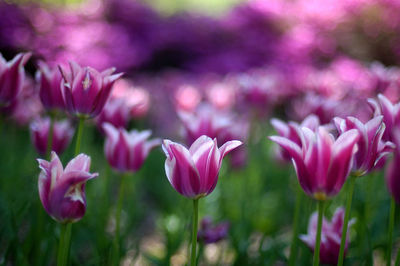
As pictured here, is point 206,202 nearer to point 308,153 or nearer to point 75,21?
point 308,153

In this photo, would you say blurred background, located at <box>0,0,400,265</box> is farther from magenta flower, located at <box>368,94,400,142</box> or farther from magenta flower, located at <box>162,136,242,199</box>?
magenta flower, located at <box>162,136,242,199</box>

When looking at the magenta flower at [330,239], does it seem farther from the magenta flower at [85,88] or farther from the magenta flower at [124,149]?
the magenta flower at [85,88]

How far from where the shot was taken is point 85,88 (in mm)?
1316

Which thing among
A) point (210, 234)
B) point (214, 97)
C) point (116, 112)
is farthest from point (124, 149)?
point (214, 97)

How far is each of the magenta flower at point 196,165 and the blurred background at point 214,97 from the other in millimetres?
500

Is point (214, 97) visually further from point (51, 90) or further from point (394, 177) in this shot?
point (394, 177)

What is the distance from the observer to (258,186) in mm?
2764

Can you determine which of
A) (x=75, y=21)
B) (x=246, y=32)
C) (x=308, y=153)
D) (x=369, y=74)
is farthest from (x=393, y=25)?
(x=308, y=153)

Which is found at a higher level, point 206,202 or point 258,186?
point 258,186

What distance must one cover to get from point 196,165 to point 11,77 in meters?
0.77

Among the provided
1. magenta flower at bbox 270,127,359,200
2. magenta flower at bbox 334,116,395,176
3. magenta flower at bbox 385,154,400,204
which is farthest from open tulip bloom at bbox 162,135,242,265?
magenta flower at bbox 385,154,400,204

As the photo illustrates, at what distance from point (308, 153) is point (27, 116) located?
2017 mm

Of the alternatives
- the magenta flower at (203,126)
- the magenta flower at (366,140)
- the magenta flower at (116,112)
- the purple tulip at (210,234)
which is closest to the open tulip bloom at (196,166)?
the magenta flower at (366,140)

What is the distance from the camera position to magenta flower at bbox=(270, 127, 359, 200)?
100 cm
